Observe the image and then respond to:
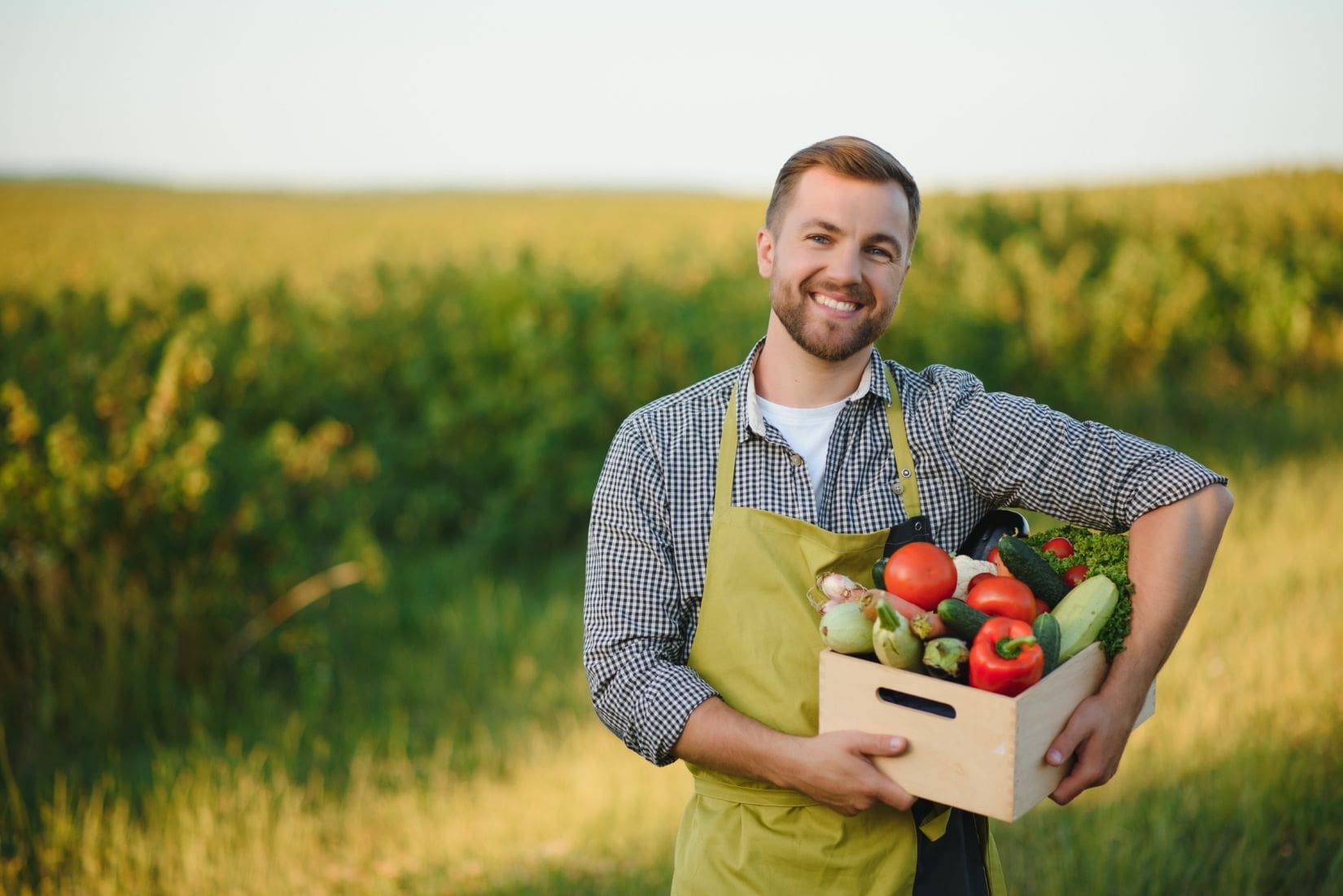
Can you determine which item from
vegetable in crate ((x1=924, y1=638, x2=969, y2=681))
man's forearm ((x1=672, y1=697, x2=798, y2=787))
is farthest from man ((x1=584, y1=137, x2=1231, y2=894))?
vegetable in crate ((x1=924, y1=638, x2=969, y2=681))

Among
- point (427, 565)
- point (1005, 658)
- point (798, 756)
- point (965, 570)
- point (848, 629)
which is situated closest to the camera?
point (1005, 658)

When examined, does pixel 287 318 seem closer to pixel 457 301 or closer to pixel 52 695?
pixel 457 301

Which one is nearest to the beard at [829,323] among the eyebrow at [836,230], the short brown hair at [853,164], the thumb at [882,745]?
the eyebrow at [836,230]

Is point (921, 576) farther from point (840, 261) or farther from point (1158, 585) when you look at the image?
point (840, 261)

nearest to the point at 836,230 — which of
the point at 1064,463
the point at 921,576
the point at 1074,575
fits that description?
the point at 1064,463

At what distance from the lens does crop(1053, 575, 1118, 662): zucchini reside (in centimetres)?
220

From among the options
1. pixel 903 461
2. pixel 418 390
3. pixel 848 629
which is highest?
pixel 903 461

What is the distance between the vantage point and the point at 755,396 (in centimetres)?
262

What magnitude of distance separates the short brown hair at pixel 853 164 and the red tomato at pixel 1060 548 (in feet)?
2.52

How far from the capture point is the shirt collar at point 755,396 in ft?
8.40

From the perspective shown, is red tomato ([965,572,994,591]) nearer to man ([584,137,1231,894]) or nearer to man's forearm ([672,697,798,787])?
man ([584,137,1231,894])

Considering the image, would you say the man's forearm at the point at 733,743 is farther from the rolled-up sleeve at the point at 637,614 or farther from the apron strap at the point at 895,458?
the apron strap at the point at 895,458

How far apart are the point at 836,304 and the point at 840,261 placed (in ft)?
0.31

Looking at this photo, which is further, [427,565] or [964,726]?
[427,565]
